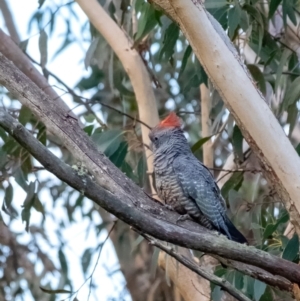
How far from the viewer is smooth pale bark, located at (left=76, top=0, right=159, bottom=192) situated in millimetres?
2904

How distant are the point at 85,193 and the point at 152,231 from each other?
0.20m

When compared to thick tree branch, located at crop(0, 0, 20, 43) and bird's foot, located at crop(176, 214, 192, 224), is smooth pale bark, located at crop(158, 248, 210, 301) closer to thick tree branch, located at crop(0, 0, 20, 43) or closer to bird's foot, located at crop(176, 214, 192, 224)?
bird's foot, located at crop(176, 214, 192, 224)

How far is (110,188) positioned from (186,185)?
526 millimetres

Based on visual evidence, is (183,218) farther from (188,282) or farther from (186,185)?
(188,282)

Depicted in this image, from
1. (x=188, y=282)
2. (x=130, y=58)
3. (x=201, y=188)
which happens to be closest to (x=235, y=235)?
(x=201, y=188)

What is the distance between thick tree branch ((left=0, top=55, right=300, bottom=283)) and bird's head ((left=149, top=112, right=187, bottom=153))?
406 mm

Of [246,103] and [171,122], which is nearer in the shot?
[246,103]

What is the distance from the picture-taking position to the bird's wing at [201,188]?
88.6 inches

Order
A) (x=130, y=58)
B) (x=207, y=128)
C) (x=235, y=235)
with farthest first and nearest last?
(x=207, y=128) < (x=130, y=58) < (x=235, y=235)

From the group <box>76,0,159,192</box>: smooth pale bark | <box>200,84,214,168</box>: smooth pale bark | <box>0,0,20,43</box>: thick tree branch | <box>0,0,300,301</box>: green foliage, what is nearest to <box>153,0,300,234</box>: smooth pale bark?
<box>0,0,300,301</box>: green foliage

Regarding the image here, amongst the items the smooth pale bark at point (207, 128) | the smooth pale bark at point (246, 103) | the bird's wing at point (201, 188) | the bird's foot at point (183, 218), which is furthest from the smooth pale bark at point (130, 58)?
the smooth pale bark at point (246, 103)

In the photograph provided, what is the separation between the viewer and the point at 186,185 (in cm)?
231

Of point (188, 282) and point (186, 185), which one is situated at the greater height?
point (186, 185)

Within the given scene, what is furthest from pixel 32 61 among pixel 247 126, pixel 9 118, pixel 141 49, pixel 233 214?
pixel 9 118
